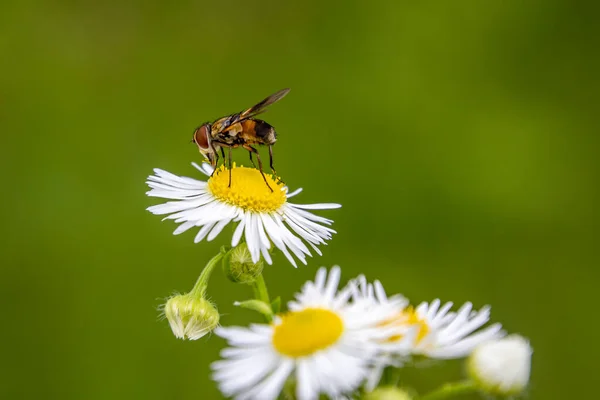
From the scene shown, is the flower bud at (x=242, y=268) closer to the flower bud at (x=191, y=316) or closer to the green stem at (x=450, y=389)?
the flower bud at (x=191, y=316)

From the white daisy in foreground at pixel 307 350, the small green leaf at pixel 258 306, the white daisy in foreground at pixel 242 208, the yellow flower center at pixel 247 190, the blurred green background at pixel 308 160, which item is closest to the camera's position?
the white daisy in foreground at pixel 307 350

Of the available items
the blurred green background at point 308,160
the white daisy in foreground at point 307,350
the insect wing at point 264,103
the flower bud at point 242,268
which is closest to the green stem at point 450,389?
the white daisy in foreground at point 307,350

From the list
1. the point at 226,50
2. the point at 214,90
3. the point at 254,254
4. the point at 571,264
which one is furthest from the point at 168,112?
the point at 254,254

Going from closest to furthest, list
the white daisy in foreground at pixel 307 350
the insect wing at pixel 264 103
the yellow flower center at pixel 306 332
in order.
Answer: the white daisy in foreground at pixel 307 350 → the yellow flower center at pixel 306 332 → the insect wing at pixel 264 103

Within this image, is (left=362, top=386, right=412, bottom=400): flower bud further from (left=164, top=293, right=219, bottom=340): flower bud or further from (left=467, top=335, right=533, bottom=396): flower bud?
(left=164, top=293, right=219, bottom=340): flower bud

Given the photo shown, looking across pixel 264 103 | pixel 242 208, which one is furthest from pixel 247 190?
pixel 264 103

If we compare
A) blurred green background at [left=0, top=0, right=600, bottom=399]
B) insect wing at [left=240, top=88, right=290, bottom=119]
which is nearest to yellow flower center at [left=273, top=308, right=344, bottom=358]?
insect wing at [left=240, top=88, right=290, bottom=119]
